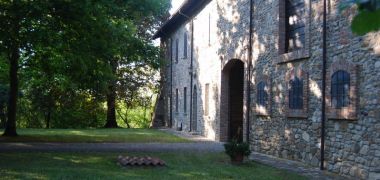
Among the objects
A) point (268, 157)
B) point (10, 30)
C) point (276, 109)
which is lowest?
point (268, 157)

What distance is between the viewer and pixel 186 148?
50.4 feet

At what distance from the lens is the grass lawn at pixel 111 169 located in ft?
30.0

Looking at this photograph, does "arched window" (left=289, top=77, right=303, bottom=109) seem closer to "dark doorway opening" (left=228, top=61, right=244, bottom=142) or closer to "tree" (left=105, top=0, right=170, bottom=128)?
"tree" (left=105, top=0, right=170, bottom=128)

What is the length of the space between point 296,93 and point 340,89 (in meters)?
2.14

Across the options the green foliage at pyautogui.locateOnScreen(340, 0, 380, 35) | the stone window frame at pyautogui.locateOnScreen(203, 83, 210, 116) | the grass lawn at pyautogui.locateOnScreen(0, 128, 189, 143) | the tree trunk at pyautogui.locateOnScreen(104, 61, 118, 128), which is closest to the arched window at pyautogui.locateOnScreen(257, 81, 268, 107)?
the grass lawn at pyautogui.locateOnScreen(0, 128, 189, 143)

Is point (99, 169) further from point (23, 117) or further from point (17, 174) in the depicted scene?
point (23, 117)

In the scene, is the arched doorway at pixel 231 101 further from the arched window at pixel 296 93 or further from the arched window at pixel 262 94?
the arched window at pixel 296 93

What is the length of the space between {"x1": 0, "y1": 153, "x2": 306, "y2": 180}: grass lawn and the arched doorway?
6.01 meters

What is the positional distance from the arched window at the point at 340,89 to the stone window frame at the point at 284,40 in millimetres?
1381

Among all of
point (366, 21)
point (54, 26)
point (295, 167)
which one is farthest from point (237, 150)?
point (366, 21)

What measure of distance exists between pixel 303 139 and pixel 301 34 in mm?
2852

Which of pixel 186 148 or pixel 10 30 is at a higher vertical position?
pixel 10 30

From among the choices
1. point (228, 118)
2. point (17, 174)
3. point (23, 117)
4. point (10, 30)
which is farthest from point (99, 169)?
point (23, 117)

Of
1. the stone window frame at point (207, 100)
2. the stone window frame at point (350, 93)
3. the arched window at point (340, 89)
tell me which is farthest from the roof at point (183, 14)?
the arched window at point (340, 89)
